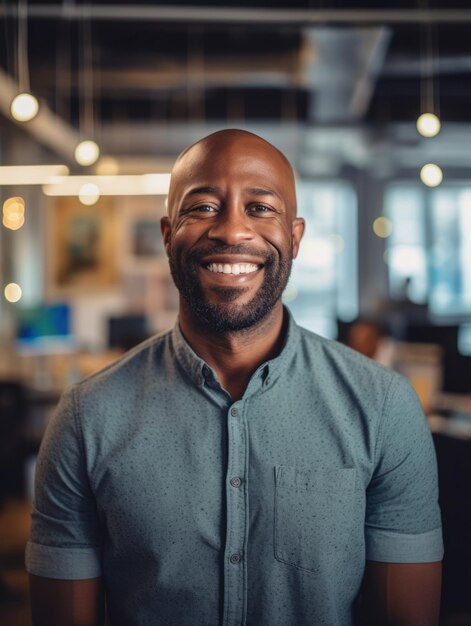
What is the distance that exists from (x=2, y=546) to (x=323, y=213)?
7.71m

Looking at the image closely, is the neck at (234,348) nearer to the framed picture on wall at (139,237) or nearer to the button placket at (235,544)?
the button placket at (235,544)

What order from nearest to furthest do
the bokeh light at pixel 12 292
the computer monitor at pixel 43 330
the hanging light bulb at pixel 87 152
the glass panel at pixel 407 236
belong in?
1. the hanging light bulb at pixel 87 152
2. the computer monitor at pixel 43 330
3. the bokeh light at pixel 12 292
4. the glass panel at pixel 407 236

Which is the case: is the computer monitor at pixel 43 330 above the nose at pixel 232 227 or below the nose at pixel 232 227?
below

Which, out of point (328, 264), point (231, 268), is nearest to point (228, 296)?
point (231, 268)

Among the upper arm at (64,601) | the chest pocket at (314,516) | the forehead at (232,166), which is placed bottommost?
the upper arm at (64,601)

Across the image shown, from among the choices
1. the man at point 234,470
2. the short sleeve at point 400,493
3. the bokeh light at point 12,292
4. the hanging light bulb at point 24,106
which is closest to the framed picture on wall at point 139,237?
the bokeh light at point 12,292

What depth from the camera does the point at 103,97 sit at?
8.11 m

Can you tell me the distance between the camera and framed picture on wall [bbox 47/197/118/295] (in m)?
8.66

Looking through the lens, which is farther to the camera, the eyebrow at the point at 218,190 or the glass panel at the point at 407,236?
the glass panel at the point at 407,236

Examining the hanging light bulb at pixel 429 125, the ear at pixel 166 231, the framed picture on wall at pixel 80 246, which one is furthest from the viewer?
the framed picture on wall at pixel 80 246

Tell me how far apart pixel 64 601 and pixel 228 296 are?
2.16 feet

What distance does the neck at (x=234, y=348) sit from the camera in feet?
4.41

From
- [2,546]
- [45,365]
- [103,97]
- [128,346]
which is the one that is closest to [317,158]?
[103,97]

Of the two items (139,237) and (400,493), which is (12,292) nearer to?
(139,237)
